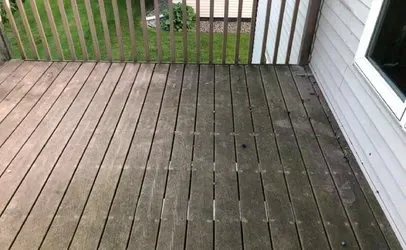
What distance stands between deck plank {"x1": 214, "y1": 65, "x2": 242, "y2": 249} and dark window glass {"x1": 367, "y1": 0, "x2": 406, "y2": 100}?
104 centimetres

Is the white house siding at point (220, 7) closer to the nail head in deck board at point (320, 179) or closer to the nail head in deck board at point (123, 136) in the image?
the nail head in deck board at point (123, 136)

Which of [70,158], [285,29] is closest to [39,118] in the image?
[70,158]

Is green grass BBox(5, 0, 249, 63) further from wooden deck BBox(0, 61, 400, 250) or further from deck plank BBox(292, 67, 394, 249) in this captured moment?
deck plank BBox(292, 67, 394, 249)

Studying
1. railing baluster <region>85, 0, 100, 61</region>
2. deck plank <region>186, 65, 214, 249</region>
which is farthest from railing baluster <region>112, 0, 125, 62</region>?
deck plank <region>186, 65, 214, 249</region>

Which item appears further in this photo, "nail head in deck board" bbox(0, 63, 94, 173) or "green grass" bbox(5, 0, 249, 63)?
"green grass" bbox(5, 0, 249, 63)

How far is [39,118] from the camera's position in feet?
8.52

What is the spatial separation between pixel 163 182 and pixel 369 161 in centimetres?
124

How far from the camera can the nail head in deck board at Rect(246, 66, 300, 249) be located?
5.79 ft

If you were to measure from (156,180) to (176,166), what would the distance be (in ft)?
0.55

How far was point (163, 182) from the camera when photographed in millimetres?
2061

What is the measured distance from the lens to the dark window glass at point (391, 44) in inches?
79.0

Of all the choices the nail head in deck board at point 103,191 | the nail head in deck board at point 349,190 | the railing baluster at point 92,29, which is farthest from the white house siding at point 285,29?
the railing baluster at point 92,29

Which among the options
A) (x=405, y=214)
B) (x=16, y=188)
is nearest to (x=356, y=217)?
(x=405, y=214)

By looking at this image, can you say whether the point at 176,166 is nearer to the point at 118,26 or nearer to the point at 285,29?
the point at 118,26
